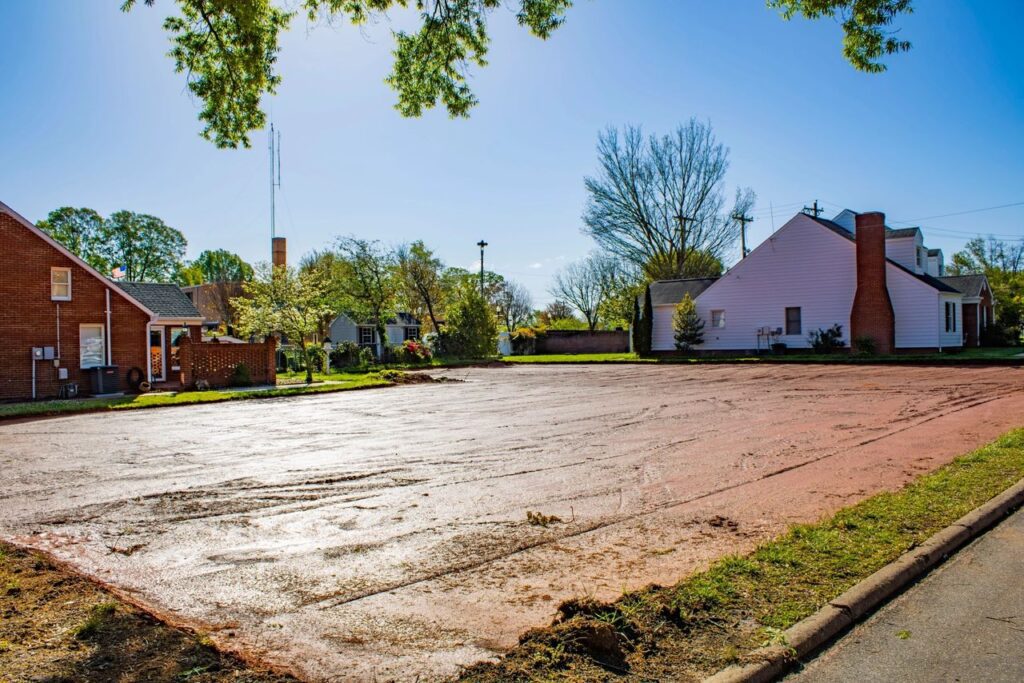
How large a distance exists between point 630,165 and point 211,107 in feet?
134

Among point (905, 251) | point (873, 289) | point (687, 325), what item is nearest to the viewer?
point (873, 289)

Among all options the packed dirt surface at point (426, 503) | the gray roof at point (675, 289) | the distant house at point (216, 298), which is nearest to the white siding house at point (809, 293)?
the gray roof at point (675, 289)

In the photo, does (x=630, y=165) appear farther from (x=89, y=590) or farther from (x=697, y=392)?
(x=89, y=590)

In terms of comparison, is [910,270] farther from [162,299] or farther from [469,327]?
[162,299]

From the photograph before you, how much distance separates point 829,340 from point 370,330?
1570 inches

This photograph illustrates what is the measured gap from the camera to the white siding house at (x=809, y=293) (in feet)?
103

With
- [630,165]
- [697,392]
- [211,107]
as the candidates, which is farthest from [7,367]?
[630,165]

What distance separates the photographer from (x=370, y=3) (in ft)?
28.3

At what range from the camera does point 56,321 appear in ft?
75.7

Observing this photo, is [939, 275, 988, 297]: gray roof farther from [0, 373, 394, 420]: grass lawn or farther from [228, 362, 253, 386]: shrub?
[228, 362, 253, 386]: shrub

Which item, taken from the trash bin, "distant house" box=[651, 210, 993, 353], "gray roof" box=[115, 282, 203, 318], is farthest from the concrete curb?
"gray roof" box=[115, 282, 203, 318]

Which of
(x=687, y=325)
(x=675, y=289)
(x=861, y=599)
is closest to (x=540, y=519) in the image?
(x=861, y=599)

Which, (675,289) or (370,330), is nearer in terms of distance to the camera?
(675,289)

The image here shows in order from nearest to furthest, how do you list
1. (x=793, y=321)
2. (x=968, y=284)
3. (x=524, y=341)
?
(x=793, y=321) → (x=968, y=284) → (x=524, y=341)
